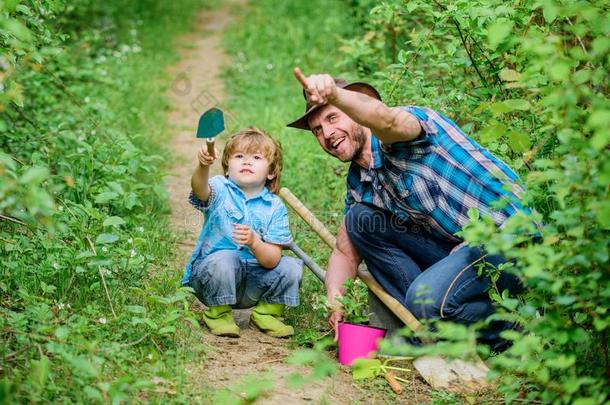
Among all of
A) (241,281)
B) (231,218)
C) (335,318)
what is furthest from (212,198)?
(335,318)

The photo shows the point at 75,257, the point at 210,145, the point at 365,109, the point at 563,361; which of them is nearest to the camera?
the point at 563,361

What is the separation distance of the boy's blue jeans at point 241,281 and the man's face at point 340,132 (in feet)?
1.97

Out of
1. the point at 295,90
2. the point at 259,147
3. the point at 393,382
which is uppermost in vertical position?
the point at 295,90

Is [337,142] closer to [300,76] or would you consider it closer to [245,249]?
[245,249]

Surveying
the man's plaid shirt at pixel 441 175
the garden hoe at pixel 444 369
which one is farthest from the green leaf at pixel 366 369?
the man's plaid shirt at pixel 441 175

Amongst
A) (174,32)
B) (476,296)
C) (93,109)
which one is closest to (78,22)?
(174,32)

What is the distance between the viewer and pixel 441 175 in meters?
3.79

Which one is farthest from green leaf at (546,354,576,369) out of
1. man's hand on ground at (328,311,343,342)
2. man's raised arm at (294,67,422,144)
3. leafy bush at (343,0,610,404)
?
man's hand on ground at (328,311,343,342)

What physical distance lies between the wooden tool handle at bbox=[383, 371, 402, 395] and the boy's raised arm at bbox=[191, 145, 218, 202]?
1109 millimetres

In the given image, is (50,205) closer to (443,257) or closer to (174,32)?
(443,257)

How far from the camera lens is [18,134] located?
5.55 metres

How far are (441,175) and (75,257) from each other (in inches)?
62.6

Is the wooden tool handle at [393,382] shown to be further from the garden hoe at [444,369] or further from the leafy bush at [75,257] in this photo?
the leafy bush at [75,257]

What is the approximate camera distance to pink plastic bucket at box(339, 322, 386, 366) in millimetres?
3805
